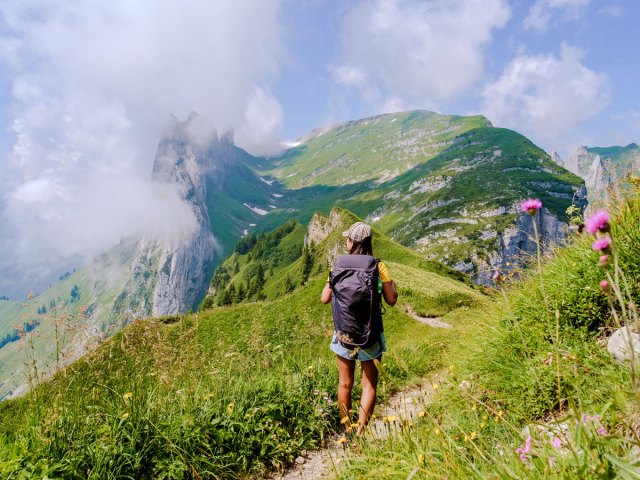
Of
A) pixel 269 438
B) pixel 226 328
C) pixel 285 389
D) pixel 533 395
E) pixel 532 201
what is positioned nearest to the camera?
pixel 532 201

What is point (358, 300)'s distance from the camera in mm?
5375

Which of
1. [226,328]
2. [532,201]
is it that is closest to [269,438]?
[532,201]

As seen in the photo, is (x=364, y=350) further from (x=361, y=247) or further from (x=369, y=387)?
(x=361, y=247)

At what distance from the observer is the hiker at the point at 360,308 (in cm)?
539

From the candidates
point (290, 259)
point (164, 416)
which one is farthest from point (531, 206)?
point (290, 259)

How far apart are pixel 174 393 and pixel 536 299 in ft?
19.1

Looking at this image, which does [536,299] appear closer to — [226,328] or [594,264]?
[594,264]

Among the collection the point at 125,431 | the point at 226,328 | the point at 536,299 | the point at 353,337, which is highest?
the point at 536,299

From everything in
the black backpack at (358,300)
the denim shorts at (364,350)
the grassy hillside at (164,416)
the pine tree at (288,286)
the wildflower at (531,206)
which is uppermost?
the wildflower at (531,206)

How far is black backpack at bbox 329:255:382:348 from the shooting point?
5375 mm

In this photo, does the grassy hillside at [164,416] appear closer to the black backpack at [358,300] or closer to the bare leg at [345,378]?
the bare leg at [345,378]

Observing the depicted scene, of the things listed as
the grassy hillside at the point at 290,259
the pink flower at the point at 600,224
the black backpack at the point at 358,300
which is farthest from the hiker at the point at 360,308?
the grassy hillside at the point at 290,259

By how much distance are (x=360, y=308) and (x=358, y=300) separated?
4.7 inches

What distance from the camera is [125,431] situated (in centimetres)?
469
